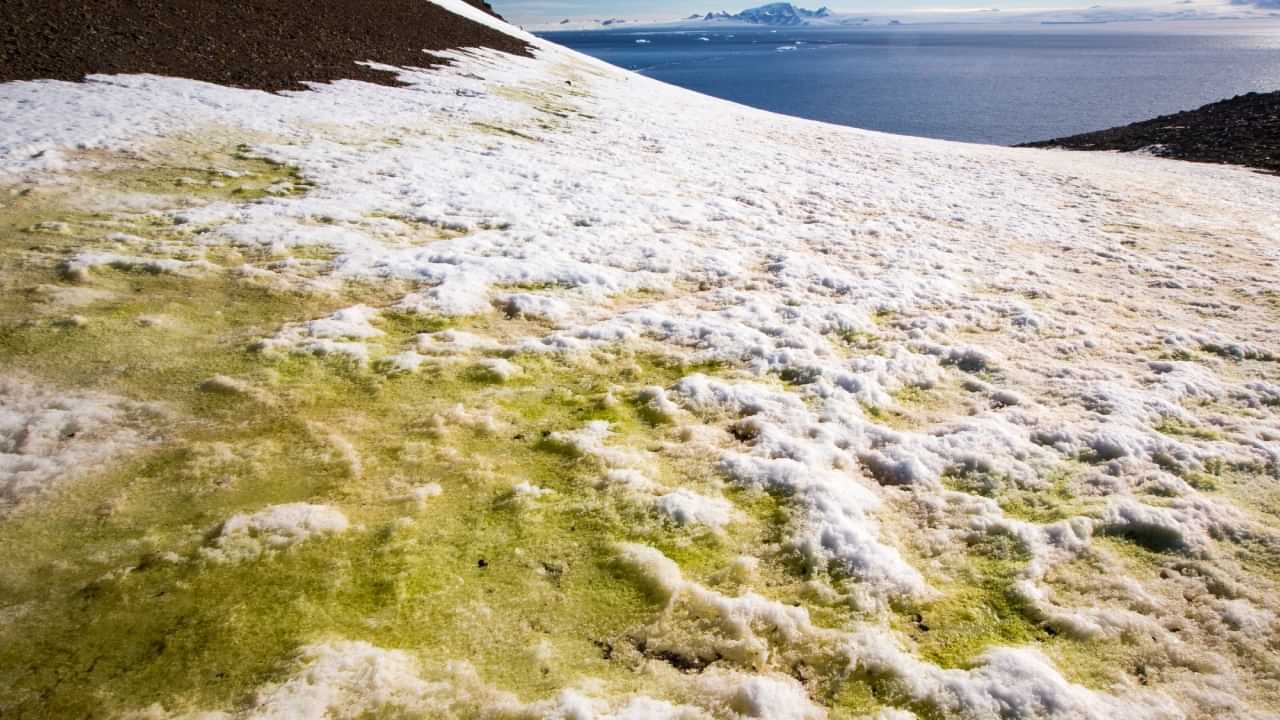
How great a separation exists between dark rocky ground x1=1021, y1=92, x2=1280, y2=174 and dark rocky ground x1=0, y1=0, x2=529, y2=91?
33.7 m

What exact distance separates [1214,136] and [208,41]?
43075mm

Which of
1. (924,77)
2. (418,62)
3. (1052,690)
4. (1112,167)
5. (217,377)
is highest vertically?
(924,77)

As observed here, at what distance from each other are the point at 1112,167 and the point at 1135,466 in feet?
79.7

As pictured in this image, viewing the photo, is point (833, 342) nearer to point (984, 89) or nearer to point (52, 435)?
point (52, 435)

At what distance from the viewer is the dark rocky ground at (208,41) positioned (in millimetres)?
18188

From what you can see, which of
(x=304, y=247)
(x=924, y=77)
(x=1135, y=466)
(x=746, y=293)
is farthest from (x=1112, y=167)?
(x=924, y=77)

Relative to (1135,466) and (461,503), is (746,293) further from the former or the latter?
(461,503)

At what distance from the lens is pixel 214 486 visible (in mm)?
4645

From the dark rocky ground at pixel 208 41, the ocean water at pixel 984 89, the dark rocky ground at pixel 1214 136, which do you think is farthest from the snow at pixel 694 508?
the ocean water at pixel 984 89

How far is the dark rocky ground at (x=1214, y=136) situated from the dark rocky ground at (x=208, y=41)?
33.7 meters

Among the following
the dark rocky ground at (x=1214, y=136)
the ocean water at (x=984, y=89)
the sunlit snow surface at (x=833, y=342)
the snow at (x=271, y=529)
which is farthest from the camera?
the ocean water at (x=984, y=89)

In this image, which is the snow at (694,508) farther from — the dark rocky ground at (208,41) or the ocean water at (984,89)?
the ocean water at (984,89)

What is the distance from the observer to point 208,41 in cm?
2244

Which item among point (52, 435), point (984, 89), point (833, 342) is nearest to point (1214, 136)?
point (833, 342)
